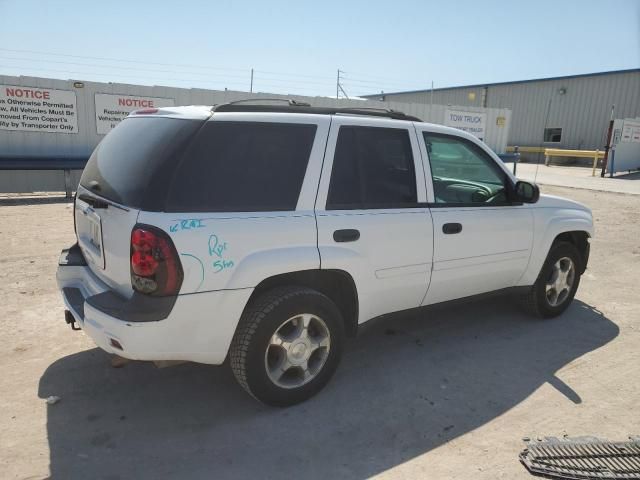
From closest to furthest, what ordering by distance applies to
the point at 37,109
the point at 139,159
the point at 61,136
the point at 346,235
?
the point at 139,159, the point at 346,235, the point at 37,109, the point at 61,136

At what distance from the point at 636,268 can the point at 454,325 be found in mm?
3793

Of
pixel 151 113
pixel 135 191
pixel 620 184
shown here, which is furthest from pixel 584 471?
pixel 620 184

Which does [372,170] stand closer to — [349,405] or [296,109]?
[296,109]

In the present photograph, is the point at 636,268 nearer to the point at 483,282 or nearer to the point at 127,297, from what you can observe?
the point at 483,282

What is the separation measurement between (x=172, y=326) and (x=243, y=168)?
0.96 meters

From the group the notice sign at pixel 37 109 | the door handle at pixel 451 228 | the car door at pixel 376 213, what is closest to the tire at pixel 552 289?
the door handle at pixel 451 228

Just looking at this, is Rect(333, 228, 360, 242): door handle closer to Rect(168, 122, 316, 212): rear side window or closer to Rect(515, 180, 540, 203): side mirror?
Rect(168, 122, 316, 212): rear side window

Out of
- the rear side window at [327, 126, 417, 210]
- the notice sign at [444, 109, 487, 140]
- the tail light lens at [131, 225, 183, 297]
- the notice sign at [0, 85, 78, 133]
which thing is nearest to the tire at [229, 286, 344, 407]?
the tail light lens at [131, 225, 183, 297]

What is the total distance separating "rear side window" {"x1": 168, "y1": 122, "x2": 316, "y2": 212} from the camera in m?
2.69

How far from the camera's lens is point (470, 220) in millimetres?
3838

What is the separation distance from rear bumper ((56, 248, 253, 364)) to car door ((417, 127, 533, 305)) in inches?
64.7

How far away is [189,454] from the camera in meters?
2.72

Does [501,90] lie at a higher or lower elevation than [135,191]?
higher

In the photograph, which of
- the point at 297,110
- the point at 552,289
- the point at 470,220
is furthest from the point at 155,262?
the point at 552,289
